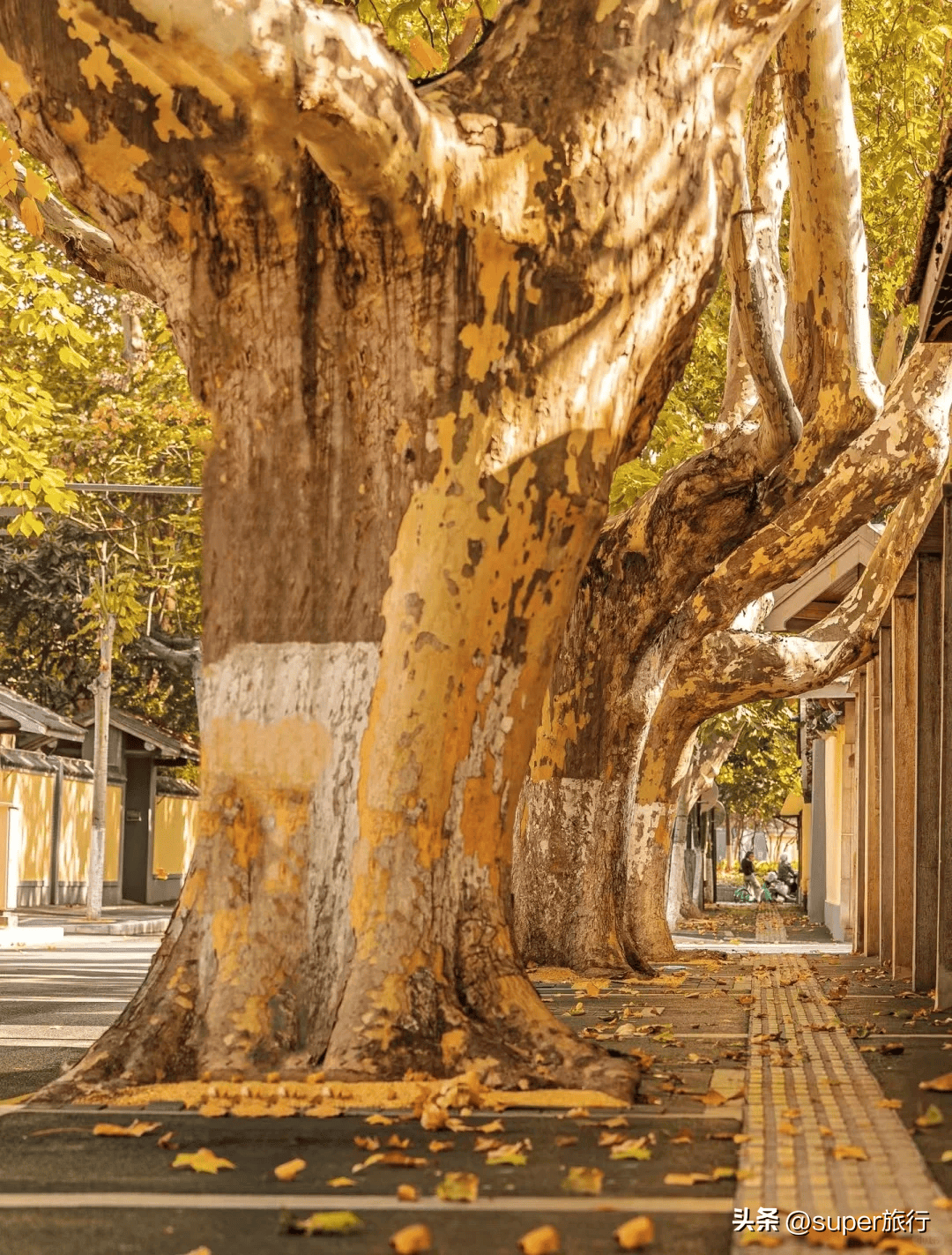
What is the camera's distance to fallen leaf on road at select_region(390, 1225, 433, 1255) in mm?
3670

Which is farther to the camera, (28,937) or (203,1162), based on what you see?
(28,937)

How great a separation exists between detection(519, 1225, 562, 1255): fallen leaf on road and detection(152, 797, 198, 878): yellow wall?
34009 mm

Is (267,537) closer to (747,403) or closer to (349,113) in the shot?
(349,113)

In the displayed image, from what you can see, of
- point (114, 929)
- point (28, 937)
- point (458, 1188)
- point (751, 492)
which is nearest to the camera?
point (458, 1188)

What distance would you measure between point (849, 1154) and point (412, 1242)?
157 centimetres

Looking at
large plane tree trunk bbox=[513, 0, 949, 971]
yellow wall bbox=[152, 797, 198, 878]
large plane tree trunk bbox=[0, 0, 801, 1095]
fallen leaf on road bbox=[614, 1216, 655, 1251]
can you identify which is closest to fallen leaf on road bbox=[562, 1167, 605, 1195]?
fallen leaf on road bbox=[614, 1216, 655, 1251]

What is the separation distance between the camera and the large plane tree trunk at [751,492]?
435 inches

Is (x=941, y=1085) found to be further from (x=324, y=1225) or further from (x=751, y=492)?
(x=751, y=492)

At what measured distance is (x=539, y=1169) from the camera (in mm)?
4676

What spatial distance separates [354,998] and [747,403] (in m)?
8.76

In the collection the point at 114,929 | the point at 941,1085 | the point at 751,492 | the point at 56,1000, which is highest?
the point at 751,492

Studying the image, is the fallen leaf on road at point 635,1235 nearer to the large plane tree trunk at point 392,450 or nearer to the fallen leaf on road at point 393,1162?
the fallen leaf on road at point 393,1162

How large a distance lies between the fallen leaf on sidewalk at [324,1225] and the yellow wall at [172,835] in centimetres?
3369

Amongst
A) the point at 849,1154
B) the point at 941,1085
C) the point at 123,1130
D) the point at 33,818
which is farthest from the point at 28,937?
the point at 849,1154
